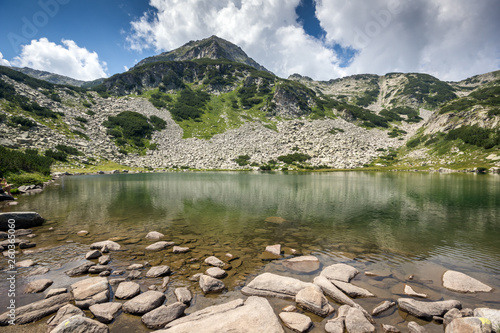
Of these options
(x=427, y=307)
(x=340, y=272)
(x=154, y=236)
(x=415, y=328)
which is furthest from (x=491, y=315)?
(x=154, y=236)

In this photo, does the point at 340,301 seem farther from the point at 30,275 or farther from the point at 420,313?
the point at 30,275

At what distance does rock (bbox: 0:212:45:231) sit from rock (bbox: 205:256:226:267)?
Result: 52.3 ft

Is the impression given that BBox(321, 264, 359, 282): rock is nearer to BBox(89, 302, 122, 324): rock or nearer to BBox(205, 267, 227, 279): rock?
BBox(205, 267, 227, 279): rock

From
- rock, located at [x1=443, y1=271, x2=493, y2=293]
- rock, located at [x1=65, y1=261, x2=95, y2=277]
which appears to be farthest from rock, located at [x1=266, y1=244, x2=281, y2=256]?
rock, located at [x1=65, y1=261, x2=95, y2=277]

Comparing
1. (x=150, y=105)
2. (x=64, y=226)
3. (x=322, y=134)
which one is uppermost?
(x=150, y=105)

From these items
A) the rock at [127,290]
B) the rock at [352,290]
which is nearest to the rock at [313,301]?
the rock at [352,290]

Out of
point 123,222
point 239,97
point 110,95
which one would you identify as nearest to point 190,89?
point 239,97

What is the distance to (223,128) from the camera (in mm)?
152750

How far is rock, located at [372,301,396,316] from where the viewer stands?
25.8 ft

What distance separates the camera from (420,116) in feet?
641

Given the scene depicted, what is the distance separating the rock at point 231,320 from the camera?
21.5 ft

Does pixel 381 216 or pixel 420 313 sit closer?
pixel 420 313

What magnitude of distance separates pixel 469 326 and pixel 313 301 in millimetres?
4379

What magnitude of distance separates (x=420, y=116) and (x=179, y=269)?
243841mm
